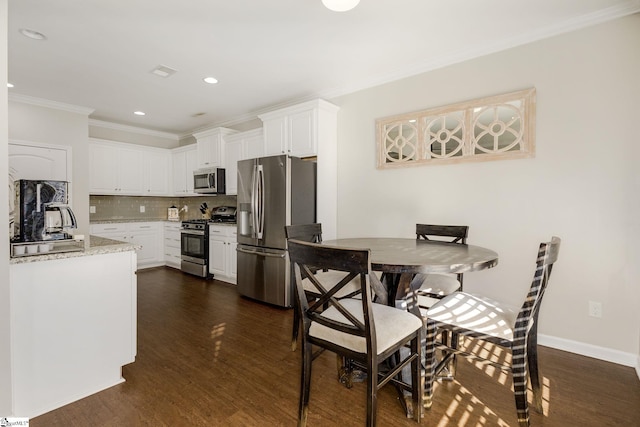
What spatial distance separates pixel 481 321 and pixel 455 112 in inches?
81.6

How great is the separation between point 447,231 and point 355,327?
1535 millimetres

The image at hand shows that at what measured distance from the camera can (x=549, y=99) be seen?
8.41 feet

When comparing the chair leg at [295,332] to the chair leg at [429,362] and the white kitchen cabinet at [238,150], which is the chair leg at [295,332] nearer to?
the chair leg at [429,362]

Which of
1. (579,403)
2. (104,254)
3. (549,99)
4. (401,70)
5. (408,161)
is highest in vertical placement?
(401,70)

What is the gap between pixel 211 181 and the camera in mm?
5129

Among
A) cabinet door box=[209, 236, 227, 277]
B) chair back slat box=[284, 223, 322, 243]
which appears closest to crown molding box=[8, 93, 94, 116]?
cabinet door box=[209, 236, 227, 277]

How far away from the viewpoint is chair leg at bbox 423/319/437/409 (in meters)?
1.79

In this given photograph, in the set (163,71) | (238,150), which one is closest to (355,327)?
(163,71)

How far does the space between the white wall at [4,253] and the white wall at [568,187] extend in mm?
3102

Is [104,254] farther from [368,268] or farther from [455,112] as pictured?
[455,112]

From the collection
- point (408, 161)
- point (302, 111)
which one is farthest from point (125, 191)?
point (408, 161)

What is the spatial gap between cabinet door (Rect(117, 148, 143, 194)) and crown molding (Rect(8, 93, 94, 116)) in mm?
921

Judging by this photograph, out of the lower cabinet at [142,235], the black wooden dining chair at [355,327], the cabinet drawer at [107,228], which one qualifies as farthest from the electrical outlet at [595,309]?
the cabinet drawer at [107,228]

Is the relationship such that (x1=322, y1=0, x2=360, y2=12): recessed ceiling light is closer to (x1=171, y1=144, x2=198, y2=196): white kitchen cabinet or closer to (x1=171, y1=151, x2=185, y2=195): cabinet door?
(x1=171, y1=144, x2=198, y2=196): white kitchen cabinet
